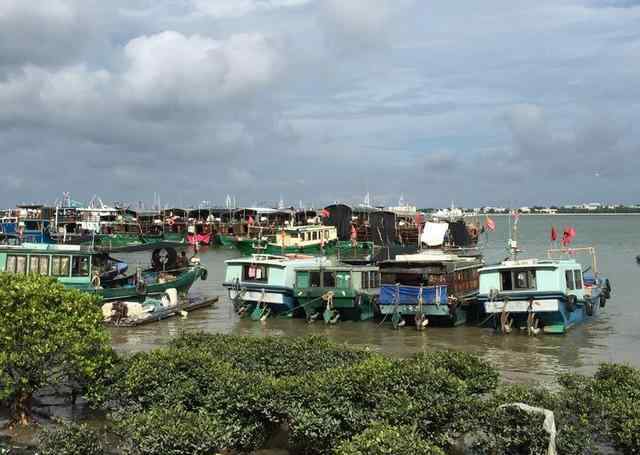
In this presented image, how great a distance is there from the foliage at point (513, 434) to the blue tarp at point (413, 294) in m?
12.7

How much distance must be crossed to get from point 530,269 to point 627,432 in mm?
13043

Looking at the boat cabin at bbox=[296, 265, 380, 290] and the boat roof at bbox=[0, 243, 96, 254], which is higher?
the boat roof at bbox=[0, 243, 96, 254]

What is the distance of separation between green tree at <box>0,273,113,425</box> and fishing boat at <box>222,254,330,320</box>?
44.3 feet

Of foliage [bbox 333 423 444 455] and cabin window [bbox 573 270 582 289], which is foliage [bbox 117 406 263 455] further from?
cabin window [bbox 573 270 582 289]

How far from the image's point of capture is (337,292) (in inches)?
922

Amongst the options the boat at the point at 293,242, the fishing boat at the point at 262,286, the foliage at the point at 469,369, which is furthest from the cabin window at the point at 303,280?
the boat at the point at 293,242

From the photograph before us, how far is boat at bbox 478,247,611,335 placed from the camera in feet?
67.7

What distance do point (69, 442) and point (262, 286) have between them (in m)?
16.0

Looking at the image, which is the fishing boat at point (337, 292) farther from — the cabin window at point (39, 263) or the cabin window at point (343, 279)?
the cabin window at point (39, 263)

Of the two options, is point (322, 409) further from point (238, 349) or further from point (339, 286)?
point (339, 286)

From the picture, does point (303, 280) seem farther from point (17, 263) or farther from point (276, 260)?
point (17, 263)

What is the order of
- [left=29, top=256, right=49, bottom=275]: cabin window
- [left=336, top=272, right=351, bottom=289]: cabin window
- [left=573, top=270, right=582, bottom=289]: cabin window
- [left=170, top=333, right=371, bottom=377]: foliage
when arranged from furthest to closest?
[left=336, top=272, right=351, bottom=289]: cabin window < [left=29, top=256, right=49, bottom=275]: cabin window < [left=573, top=270, right=582, bottom=289]: cabin window < [left=170, top=333, right=371, bottom=377]: foliage

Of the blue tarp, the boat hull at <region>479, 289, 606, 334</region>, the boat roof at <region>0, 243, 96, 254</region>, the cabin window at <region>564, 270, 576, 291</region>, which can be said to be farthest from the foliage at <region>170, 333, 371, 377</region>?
the boat roof at <region>0, 243, 96, 254</region>

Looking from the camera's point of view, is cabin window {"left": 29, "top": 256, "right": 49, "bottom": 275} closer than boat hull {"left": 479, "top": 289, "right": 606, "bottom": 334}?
No
